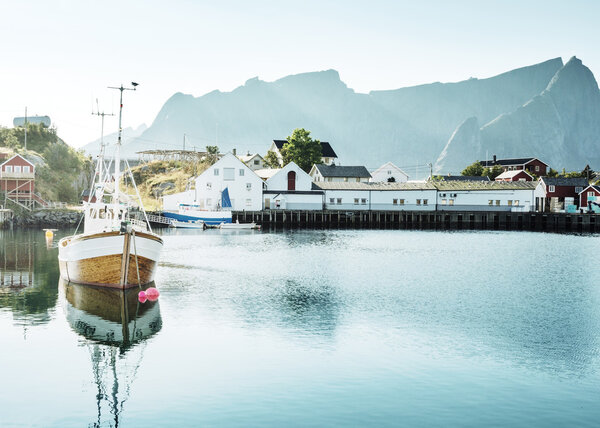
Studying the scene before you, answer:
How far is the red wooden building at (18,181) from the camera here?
263 feet

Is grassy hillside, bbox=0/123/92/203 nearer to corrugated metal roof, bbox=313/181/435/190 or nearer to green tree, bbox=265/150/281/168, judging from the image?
green tree, bbox=265/150/281/168

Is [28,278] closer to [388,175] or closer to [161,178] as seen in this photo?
[161,178]

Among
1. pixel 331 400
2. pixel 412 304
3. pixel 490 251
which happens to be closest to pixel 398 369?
pixel 331 400

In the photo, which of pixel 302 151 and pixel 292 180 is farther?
pixel 302 151

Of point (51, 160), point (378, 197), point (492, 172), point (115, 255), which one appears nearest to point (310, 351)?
point (115, 255)

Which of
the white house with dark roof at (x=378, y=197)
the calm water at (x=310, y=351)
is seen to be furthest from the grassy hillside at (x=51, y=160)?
the calm water at (x=310, y=351)

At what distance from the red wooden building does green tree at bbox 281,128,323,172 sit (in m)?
51.1

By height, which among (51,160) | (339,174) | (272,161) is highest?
(272,161)

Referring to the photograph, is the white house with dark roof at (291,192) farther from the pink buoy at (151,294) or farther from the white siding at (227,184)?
the pink buoy at (151,294)

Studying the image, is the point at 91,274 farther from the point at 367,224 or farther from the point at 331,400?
the point at 367,224

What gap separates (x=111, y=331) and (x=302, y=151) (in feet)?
311

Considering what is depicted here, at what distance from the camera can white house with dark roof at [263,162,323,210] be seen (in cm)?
8888

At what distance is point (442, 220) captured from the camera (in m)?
92.6

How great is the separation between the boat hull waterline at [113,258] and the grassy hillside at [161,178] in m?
70.2
